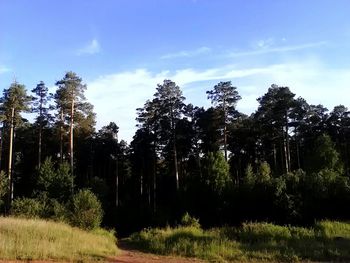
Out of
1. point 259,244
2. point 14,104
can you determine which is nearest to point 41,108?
point 14,104

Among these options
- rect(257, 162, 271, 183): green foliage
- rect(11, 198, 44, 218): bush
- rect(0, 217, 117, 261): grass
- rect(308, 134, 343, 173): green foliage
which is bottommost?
rect(0, 217, 117, 261): grass

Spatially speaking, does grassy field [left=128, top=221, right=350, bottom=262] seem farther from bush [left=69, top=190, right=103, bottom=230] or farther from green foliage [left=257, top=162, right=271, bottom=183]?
green foliage [left=257, top=162, right=271, bottom=183]

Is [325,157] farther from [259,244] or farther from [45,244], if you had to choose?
[45,244]

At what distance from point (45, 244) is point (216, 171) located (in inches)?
1299

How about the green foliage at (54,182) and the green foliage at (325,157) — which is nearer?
the green foliage at (54,182)

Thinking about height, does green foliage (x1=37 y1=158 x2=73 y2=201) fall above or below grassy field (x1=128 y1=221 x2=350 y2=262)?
above

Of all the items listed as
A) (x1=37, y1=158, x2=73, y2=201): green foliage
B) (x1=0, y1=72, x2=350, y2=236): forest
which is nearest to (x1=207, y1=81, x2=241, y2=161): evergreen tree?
(x1=0, y1=72, x2=350, y2=236): forest

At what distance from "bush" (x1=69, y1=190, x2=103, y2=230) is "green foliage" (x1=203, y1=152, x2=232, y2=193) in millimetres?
13671

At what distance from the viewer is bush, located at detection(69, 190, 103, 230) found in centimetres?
3659

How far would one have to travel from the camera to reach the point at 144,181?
80.1 meters

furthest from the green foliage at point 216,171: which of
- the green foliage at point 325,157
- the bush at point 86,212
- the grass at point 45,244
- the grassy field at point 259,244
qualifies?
the grass at point 45,244

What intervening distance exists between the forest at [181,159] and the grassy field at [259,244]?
9.79 meters

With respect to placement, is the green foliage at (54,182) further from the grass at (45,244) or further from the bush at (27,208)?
the grass at (45,244)

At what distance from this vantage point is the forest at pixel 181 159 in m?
41.8
